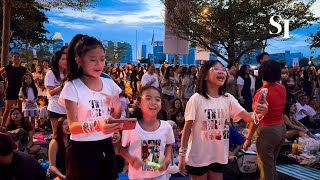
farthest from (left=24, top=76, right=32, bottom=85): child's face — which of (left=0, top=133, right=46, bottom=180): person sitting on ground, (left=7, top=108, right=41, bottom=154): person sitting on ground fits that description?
(left=0, top=133, right=46, bottom=180): person sitting on ground

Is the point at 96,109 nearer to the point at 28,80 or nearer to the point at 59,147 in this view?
the point at 59,147

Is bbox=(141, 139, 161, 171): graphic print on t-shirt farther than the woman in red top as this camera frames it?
No

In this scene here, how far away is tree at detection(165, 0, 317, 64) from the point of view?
2433 centimetres

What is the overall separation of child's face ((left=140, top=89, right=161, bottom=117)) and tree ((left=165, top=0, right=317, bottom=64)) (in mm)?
21521

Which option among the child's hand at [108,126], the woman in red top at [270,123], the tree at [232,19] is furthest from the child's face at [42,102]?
the tree at [232,19]

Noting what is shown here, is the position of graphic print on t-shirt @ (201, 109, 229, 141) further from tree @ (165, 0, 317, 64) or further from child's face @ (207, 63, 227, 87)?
tree @ (165, 0, 317, 64)

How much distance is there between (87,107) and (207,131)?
1521 mm

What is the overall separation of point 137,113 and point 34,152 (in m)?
4.17

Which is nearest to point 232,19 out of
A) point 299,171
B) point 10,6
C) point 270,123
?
point 10,6

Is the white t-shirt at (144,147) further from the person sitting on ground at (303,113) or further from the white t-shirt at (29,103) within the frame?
the person sitting on ground at (303,113)

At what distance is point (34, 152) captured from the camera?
7.10 meters

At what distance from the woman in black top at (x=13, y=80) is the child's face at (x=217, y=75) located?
6.11m

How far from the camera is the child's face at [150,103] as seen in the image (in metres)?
3.46

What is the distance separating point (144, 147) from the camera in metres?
3.38
